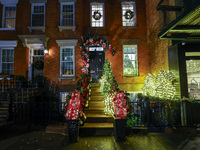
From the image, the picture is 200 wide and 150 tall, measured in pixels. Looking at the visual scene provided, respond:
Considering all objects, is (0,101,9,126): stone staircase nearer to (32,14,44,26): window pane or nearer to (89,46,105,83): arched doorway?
(89,46,105,83): arched doorway

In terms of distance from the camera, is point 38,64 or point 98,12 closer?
point 38,64

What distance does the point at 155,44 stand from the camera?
9.11m

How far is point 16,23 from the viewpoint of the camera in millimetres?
10359

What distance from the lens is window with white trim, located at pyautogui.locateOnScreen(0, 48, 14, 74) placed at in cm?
1025

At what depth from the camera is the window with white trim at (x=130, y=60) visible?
10336 millimetres

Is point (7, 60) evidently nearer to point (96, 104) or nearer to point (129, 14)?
point (96, 104)

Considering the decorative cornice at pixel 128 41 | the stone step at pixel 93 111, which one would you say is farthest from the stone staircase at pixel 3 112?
the decorative cornice at pixel 128 41

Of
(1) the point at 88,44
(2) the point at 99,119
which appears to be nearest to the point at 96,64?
(1) the point at 88,44

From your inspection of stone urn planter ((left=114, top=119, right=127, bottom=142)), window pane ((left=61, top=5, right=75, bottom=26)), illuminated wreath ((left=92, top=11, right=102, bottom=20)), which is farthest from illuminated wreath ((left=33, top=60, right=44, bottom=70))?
stone urn planter ((left=114, top=119, right=127, bottom=142))

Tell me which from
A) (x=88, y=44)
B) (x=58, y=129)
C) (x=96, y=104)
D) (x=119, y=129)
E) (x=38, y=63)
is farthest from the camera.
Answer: (x=38, y=63)

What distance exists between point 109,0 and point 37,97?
9405 millimetres

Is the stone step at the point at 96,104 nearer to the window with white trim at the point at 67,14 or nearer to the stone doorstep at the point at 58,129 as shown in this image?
the stone doorstep at the point at 58,129

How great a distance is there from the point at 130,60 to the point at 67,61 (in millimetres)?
5005

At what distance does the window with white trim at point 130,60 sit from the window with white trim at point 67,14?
481 cm
